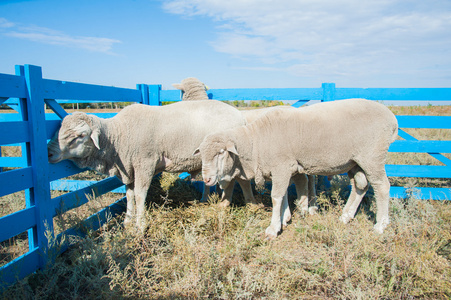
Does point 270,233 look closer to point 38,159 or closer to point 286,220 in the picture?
point 286,220

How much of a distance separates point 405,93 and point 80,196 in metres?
5.95

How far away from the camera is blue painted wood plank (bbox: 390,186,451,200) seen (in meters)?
5.54

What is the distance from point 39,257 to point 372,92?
5.94 metres

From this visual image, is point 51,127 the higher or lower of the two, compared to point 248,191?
higher

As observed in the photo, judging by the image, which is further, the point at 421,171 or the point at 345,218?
the point at 421,171

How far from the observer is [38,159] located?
3432mm

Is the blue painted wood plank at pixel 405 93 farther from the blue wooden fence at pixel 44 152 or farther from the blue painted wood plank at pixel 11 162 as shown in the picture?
the blue painted wood plank at pixel 11 162

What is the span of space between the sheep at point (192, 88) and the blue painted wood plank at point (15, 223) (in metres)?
3.31

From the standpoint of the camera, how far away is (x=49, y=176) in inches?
144

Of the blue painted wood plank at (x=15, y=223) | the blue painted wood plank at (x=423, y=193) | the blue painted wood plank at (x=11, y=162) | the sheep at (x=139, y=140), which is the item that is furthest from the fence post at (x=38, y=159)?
the blue painted wood plank at (x=423, y=193)

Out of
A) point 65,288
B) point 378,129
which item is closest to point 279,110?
point 378,129

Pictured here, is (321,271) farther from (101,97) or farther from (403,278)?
(101,97)

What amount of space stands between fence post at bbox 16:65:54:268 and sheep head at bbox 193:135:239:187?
A: 6.35ft

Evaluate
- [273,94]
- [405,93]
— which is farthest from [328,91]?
[405,93]
